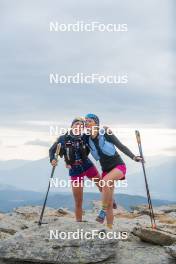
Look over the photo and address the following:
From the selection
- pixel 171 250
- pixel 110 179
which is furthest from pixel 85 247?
pixel 171 250

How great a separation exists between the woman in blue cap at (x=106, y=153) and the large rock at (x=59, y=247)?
1.44 metres

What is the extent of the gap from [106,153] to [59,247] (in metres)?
3.55

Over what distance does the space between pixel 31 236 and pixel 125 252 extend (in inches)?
131

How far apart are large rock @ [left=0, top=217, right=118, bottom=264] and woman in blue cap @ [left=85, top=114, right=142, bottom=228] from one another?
4.74 ft

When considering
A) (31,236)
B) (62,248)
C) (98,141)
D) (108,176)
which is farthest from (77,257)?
(98,141)

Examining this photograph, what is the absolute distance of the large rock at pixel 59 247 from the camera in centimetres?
1645

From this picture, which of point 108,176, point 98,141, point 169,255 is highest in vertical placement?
point 98,141

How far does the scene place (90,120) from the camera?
55.7 feet

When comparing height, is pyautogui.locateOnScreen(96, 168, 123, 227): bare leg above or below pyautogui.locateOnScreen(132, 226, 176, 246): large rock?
above

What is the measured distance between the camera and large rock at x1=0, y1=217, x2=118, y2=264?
1645cm

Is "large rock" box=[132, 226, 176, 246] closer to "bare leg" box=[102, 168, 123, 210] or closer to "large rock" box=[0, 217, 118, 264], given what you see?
"large rock" box=[0, 217, 118, 264]

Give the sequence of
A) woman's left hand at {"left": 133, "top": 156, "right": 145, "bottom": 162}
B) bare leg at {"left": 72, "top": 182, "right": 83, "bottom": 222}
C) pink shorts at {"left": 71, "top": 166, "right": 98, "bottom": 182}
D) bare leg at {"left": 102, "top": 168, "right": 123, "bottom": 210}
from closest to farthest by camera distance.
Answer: bare leg at {"left": 102, "top": 168, "right": 123, "bottom": 210}, woman's left hand at {"left": 133, "top": 156, "right": 145, "bottom": 162}, pink shorts at {"left": 71, "top": 166, "right": 98, "bottom": 182}, bare leg at {"left": 72, "top": 182, "right": 83, "bottom": 222}

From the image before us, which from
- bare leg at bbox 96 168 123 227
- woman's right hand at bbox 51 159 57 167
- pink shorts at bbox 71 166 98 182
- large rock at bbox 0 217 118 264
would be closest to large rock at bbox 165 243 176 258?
large rock at bbox 0 217 118 264

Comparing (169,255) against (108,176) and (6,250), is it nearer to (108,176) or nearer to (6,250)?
(108,176)
